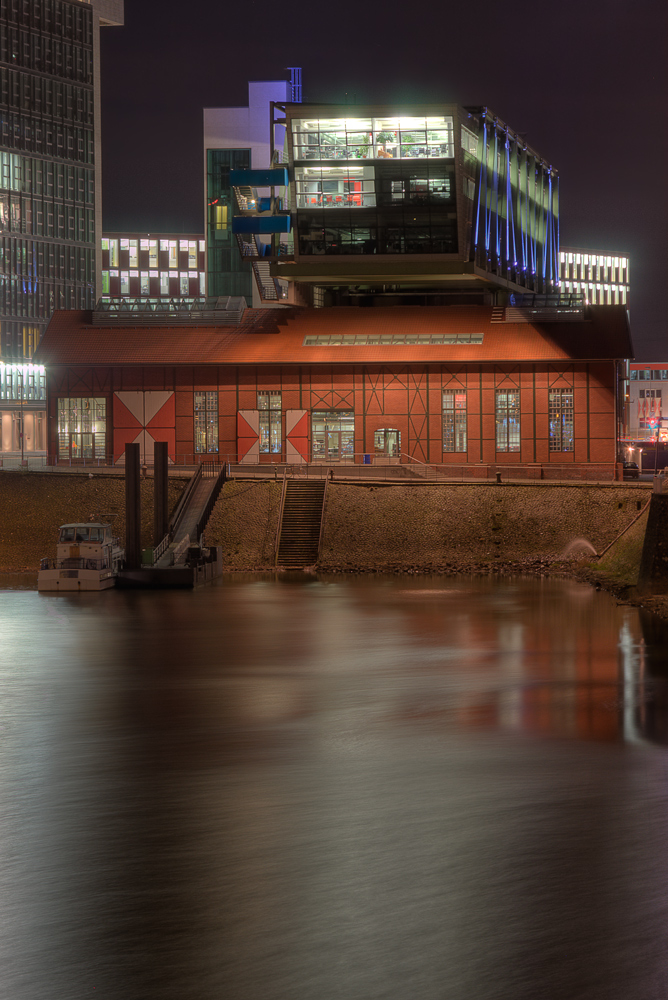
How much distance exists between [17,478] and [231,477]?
12.4 metres

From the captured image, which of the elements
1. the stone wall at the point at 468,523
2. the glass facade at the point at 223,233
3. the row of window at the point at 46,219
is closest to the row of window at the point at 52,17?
the row of window at the point at 46,219

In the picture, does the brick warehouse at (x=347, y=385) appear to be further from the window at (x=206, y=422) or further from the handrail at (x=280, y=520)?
the handrail at (x=280, y=520)

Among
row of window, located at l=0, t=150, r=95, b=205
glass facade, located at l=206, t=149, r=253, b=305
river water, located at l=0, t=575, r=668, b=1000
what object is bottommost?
river water, located at l=0, t=575, r=668, b=1000

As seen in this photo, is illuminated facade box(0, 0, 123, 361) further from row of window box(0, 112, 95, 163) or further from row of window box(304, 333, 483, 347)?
row of window box(304, 333, 483, 347)

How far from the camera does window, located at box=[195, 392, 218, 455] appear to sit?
77562 millimetres

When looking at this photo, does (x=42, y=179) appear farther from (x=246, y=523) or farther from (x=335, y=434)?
(x=246, y=523)

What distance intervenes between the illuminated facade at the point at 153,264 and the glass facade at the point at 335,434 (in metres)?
114

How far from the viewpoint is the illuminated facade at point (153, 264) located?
18612 centimetres

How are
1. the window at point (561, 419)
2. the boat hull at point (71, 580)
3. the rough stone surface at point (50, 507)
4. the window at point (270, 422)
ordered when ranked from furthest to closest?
the window at point (270, 422)
the window at point (561, 419)
the rough stone surface at point (50, 507)
the boat hull at point (71, 580)

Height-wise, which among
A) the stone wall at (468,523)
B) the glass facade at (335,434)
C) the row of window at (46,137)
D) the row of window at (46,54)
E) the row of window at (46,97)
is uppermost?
the row of window at (46,54)

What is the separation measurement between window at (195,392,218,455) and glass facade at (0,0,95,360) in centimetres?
8797

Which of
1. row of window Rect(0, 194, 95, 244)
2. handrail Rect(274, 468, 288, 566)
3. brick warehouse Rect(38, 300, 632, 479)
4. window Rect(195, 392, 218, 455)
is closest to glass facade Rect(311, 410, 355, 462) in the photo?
brick warehouse Rect(38, 300, 632, 479)

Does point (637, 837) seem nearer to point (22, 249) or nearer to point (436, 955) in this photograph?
point (436, 955)

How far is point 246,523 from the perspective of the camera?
63188mm
